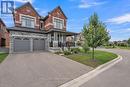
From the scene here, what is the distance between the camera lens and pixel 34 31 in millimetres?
25969

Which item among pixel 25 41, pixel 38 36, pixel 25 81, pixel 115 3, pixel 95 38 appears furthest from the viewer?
pixel 38 36

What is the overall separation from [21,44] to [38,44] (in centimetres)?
354

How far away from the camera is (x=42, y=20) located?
31469 mm

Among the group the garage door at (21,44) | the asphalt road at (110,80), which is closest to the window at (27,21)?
the garage door at (21,44)

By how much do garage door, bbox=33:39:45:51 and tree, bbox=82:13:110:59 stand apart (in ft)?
41.2

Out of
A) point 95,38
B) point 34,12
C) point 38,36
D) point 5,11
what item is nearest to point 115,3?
point 95,38

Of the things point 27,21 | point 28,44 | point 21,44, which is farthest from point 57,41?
point 27,21

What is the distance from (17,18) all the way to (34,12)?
4334mm

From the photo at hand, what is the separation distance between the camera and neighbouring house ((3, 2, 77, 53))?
2392 centimetres

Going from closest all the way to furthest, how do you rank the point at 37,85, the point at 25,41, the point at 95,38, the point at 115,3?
the point at 37,85 < the point at 95,38 < the point at 115,3 < the point at 25,41

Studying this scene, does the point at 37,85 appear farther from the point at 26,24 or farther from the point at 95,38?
the point at 26,24

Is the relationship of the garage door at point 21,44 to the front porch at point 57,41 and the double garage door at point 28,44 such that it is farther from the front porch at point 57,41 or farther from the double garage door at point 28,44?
the front porch at point 57,41

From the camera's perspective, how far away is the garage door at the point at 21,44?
2377 centimetres

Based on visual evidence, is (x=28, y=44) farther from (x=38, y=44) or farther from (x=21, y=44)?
(x=38, y=44)
